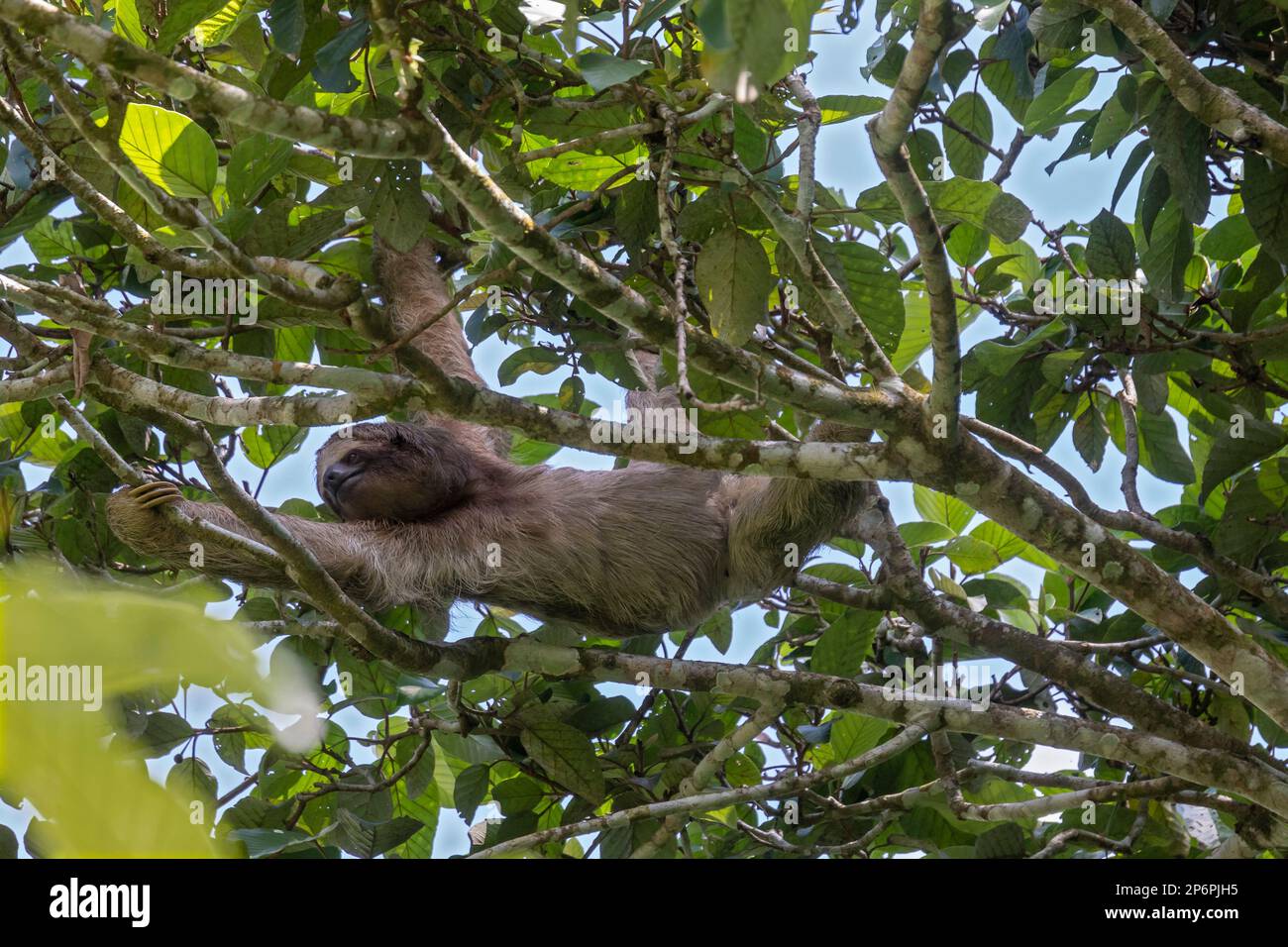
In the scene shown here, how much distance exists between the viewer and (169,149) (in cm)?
367

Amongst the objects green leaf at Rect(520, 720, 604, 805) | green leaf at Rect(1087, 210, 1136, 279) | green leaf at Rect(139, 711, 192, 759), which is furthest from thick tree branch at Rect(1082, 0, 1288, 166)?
green leaf at Rect(139, 711, 192, 759)

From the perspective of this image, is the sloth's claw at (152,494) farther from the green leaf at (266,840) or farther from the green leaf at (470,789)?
the green leaf at (470,789)

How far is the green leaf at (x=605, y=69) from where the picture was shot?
10.9 ft

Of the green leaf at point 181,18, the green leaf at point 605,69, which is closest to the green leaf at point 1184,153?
the green leaf at point 605,69

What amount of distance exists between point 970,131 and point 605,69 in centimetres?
323

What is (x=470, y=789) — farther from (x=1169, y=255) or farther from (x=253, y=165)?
(x=1169, y=255)

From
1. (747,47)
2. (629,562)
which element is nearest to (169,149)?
(629,562)

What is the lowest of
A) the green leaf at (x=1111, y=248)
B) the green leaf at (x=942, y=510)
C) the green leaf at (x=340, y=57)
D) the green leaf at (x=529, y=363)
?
the green leaf at (x=942, y=510)

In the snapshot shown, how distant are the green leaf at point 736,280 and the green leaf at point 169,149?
164cm

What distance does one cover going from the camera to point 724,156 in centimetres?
382

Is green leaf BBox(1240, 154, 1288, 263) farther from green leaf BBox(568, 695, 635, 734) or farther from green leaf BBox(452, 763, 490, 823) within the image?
green leaf BBox(452, 763, 490, 823)

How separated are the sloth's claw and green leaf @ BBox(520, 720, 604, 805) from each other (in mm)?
1830
